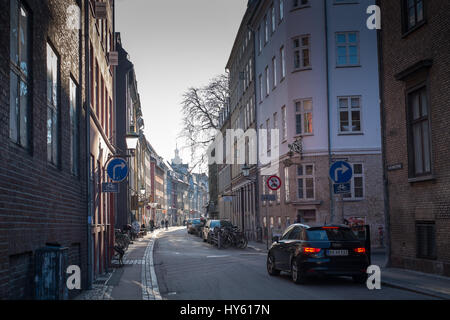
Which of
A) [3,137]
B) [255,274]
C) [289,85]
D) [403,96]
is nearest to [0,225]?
[3,137]

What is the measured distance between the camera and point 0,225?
282 inches

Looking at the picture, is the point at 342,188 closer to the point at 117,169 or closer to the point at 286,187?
the point at 117,169

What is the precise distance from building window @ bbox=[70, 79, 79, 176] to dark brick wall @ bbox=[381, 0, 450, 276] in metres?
9.06

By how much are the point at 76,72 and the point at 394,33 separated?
9680 mm

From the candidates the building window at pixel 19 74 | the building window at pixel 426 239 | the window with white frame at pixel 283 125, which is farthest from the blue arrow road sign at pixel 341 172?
the window with white frame at pixel 283 125

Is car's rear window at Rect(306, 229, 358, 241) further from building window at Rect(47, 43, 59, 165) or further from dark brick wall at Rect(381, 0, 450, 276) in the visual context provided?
building window at Rect(47, 43, 59, 165)

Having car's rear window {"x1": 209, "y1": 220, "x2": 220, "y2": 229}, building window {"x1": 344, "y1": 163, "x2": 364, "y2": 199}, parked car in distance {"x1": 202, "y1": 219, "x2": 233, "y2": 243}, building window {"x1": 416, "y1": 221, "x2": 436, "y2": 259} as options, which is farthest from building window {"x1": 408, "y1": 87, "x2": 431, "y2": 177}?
car's rear window {"x1": 209, "y1": 220, "x2": 220, "y2": 229}

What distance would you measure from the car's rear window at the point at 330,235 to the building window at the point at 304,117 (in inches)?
675

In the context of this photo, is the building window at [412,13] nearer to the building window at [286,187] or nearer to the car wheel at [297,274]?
the car wheel at [297,274]

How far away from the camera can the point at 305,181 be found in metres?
31.5

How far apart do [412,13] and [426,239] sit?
21.0 ft
